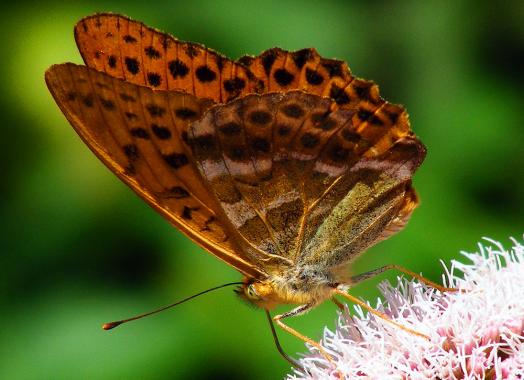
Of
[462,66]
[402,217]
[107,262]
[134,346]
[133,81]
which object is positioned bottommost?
[134,346]

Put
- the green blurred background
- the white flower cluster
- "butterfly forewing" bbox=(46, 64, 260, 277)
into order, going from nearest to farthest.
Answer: the white flower cluster, "butterfly forewing" bbox=(46, 64, 260, 277), the green blurred background

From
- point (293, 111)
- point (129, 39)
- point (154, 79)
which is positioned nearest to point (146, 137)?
point (154, 79)

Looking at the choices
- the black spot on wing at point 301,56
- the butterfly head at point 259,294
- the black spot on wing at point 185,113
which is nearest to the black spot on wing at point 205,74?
the black spot on wing at point 185,113

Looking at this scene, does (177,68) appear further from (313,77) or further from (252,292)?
(252,292)

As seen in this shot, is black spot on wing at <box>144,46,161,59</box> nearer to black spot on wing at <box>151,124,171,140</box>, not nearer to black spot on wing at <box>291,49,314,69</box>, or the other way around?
black spot on wing at <box>151,124,171,140</box>

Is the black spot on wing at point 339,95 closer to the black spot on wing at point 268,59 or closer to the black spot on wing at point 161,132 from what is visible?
the black spot on wing at point 268,59

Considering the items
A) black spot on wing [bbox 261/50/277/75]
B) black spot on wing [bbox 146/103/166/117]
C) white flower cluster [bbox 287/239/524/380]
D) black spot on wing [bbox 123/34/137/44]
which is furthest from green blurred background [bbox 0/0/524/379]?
black spot on wing [bbox 123/34/137/44]

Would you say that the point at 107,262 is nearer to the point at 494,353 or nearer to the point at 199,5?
the point at 199,5

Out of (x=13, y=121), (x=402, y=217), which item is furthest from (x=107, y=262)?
(x=402, y=217)
